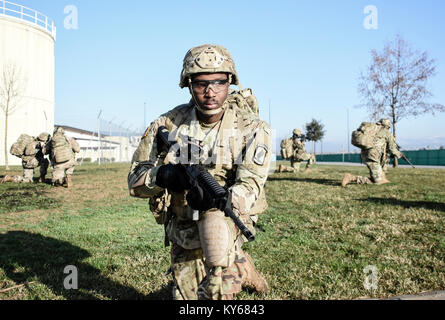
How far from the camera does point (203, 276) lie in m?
2.49

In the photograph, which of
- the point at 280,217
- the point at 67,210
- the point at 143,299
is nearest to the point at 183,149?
→ the point at 143,299

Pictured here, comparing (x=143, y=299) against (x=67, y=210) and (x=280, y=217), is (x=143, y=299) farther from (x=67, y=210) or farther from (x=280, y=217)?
(x=67, y=210)

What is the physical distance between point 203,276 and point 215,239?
1.76 feet

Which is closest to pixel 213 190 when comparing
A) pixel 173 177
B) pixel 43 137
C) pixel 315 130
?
pixel 173 177

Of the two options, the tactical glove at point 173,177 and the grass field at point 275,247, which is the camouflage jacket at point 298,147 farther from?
the tactical glove at point 173,177

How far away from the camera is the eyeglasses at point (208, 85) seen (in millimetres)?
2449

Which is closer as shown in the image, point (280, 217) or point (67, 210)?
point (280, 217)

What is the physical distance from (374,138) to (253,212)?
36.7 feet

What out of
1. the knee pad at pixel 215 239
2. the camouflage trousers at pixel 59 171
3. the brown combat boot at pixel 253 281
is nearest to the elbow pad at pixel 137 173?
the knee pad at pixel 215 239

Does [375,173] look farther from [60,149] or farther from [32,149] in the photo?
[32,149]

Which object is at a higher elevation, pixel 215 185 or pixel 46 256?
pixel 215 185

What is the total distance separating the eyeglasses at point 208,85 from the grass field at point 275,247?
2.07 metres

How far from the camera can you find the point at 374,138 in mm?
12344
